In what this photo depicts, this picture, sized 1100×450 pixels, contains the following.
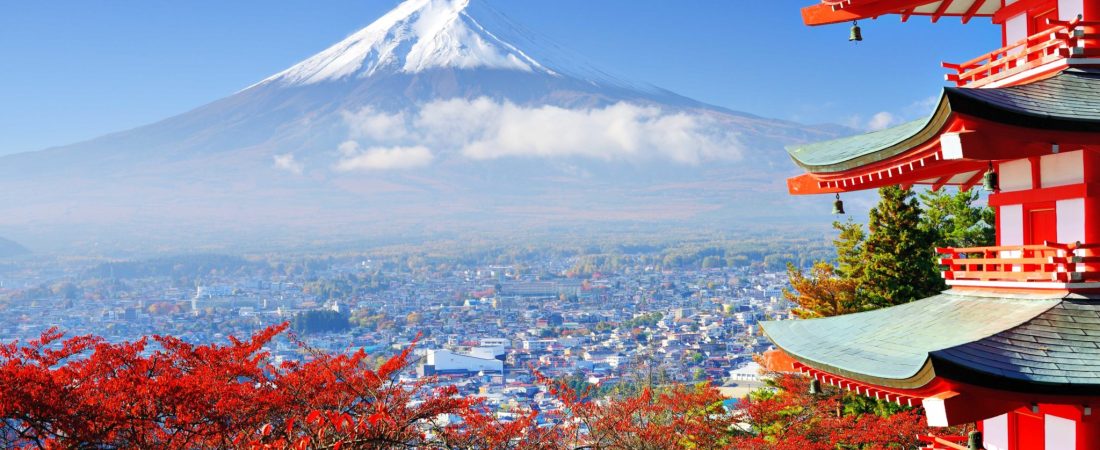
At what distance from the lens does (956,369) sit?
514cm

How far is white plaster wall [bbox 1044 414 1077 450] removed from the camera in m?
6.05

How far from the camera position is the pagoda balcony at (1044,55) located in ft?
20.6

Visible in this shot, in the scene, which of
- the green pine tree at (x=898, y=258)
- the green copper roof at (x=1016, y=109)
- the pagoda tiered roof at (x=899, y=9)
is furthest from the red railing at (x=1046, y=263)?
the green pine tree at (x=898, y=258)

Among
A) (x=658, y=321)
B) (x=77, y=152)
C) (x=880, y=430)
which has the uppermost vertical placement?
(x=77, y=152)

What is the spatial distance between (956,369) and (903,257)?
43.3ft

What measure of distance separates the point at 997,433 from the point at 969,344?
1.79 meters

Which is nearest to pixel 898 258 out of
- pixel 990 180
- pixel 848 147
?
pixel 848 147

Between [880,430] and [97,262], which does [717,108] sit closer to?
[97,262]

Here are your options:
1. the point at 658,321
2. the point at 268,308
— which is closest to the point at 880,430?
the point at 658,321

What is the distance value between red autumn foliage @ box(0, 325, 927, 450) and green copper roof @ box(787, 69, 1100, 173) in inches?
136

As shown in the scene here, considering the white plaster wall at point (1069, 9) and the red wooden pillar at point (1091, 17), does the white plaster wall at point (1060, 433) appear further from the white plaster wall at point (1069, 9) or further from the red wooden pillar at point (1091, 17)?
the white plaster wall at point (1069, 9)

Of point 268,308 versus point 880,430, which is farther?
point 268,308

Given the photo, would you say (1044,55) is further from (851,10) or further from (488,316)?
(488,316)

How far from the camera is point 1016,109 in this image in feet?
18.6
